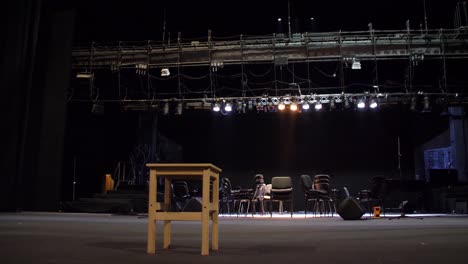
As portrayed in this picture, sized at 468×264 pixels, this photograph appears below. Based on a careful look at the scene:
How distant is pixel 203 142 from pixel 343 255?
1217 centimetres

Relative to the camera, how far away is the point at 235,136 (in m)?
14.8

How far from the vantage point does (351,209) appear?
800 centimetres

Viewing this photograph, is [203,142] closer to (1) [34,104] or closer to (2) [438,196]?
(1) [34,104]

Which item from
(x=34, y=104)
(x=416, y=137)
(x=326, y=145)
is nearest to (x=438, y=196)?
(x=416, y=137)

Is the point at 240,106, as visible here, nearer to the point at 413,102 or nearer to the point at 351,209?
the point at 413,102

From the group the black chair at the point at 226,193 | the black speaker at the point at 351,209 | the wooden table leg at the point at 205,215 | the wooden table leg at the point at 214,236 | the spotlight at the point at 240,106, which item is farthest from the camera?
the spotlight at the point at 240,106

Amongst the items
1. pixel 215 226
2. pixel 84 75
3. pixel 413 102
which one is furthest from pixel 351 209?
pixel 84 75

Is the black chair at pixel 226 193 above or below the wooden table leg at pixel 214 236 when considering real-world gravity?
above

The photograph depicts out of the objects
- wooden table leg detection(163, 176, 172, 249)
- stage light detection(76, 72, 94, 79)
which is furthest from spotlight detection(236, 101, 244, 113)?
wooden table leg detection(163, 176, 172, 249)

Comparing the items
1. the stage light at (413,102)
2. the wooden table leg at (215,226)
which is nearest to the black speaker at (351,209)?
the wooden table leg at (215,226)

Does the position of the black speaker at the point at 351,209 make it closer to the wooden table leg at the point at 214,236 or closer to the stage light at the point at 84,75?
the wooden table leg at the point at 214,236

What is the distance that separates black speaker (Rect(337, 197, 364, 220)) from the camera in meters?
7.96

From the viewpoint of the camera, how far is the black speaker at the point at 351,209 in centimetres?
796

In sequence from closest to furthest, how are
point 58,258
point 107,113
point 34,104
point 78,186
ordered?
point 58,258, point 34,104, point 78,186, point 107,113
